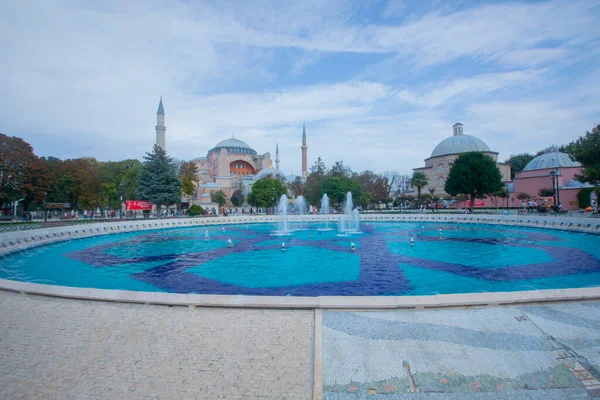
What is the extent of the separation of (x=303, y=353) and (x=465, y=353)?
5.62ft

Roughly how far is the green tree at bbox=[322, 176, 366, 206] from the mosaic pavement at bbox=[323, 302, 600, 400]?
32.4 metres

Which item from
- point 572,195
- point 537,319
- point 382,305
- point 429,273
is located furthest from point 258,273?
point 572,195

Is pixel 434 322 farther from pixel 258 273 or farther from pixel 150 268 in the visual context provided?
pixel 150 268

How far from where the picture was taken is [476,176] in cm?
3170

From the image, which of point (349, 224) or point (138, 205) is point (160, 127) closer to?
point (138, 205)

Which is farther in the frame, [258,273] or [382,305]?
[258,273]

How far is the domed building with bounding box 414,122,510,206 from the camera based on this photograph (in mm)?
48250

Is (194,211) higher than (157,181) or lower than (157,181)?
lower

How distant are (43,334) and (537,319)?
606cm

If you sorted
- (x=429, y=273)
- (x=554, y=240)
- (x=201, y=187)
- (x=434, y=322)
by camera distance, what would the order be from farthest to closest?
(x=201, y=187), (x=554, y=240), (x=429, y=273), (x=434, y=322)

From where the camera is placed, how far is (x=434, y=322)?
4.08 metres

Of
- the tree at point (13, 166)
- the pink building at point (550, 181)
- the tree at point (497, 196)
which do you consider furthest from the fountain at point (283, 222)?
the pink building at point (550, 181)

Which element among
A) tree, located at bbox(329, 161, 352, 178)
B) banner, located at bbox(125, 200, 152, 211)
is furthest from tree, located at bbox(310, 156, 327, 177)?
banner, located at bbox(125, 200, 152, 211)

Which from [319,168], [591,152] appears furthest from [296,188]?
[591,152]
